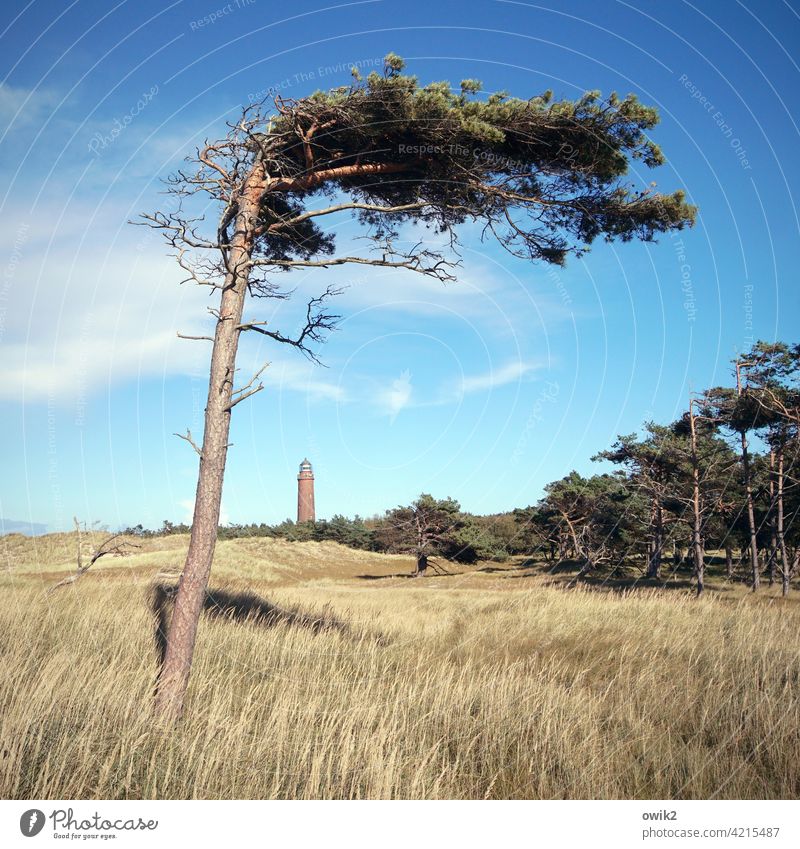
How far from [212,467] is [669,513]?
33.8m

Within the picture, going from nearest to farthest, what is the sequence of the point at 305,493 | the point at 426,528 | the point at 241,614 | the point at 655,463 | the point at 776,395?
the point at 241,614 → the point at 776,395 → the point at 655,463 → the point at 426,528 → the point at 305,493

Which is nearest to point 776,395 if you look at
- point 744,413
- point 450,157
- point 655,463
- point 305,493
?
point 744,413

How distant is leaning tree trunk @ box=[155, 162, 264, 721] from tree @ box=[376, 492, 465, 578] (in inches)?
1467

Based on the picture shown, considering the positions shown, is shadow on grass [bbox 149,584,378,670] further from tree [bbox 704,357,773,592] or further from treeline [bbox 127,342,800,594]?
tree [bbox 704,357,773,592]

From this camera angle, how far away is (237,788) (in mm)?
4551

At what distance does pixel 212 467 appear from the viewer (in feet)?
24.0

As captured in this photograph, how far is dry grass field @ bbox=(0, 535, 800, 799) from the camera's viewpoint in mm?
4621

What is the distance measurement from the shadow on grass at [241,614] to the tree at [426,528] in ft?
95.7

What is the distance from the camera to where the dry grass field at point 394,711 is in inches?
182

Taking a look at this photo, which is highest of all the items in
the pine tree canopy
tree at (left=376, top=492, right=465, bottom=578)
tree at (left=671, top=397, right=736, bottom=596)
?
the pine tree canopy

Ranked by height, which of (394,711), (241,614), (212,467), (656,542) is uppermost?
(212,467)

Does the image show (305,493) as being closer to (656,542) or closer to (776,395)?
(656,542)

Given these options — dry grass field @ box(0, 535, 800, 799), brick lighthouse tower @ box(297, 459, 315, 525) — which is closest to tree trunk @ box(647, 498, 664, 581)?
dry grass field @ box(0, 535, 800, 799)
